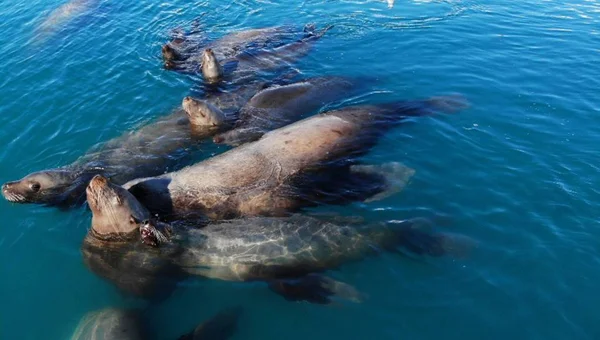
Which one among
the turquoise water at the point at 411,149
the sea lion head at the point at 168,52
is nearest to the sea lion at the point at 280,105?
the turquoise water at the point at 411,149

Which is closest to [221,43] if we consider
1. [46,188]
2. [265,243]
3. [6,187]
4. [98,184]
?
[46,188]

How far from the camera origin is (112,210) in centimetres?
978

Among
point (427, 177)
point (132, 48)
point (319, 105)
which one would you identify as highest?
point (132, 48)

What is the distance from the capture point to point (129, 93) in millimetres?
16016

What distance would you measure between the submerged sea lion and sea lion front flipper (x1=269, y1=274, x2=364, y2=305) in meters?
10.7

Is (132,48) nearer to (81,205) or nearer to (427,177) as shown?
(81,205)

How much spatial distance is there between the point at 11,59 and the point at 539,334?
19574 mm

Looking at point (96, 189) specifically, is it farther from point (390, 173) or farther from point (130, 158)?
point (390, 173)

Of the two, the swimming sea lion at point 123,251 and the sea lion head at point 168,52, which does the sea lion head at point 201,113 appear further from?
the sea lion head at point 168,52

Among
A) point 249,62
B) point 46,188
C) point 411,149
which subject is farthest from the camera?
point 249,62

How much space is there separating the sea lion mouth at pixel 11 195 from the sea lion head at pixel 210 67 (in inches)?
277

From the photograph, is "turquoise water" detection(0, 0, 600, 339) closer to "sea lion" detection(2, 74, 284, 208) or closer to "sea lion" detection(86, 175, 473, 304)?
"sea lion" detection(86, 175, 473, 304)

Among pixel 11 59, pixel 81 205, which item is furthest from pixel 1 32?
pixel 81 205

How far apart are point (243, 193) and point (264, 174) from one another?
0.69 meters
